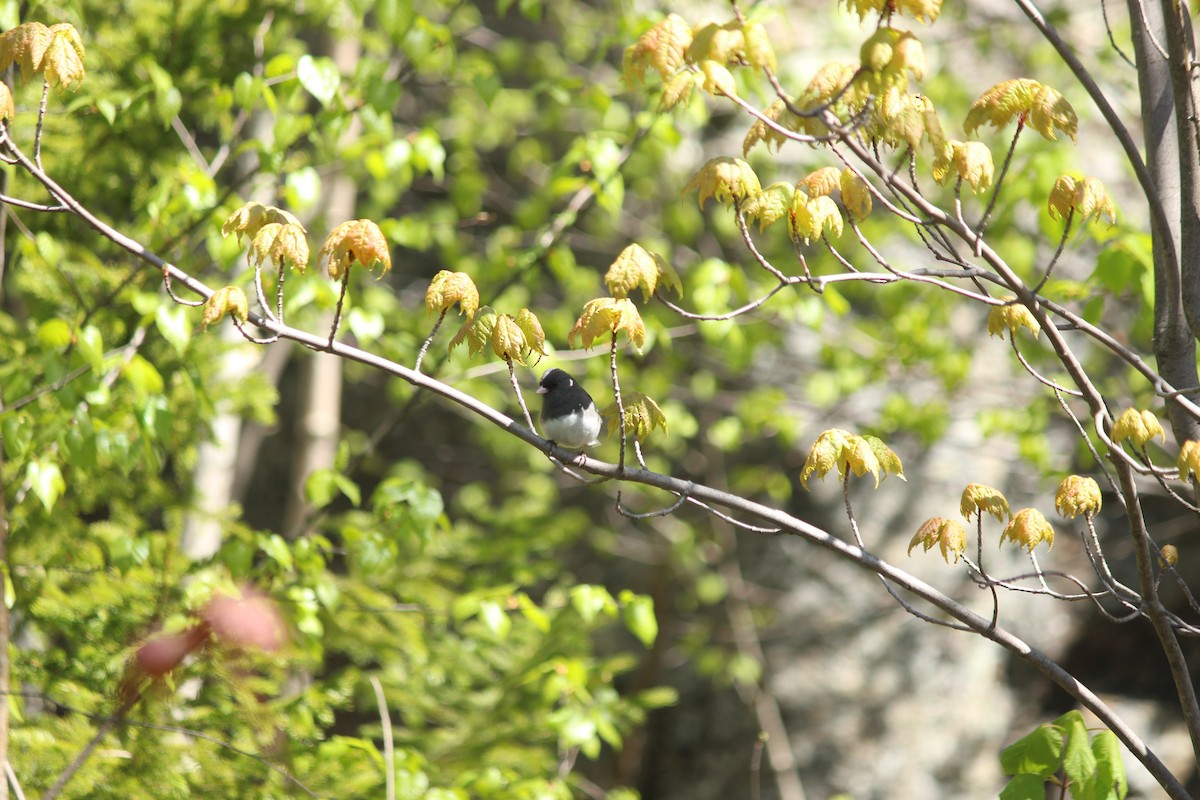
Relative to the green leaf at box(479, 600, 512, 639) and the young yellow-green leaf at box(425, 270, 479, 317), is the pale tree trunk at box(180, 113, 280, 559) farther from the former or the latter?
the young yellow-green leaf at box(425, 270, 479, 317)

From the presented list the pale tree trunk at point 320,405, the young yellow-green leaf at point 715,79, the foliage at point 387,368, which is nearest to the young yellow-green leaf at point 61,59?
the foliage at point 387,368

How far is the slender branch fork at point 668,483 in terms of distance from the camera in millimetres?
1648

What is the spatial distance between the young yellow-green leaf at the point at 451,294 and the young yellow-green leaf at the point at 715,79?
1.66ft

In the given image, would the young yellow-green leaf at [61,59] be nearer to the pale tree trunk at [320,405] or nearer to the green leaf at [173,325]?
the green leaf at [173,325]

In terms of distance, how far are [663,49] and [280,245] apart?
0.71 m

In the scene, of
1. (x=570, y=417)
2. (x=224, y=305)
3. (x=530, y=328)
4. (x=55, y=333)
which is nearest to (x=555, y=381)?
(x=570, y=417)

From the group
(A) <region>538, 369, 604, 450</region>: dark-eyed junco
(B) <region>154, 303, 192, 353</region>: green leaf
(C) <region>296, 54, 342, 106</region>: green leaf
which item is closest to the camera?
(A) <region>538, 369, 604, 450</region>: dark-eyed junco

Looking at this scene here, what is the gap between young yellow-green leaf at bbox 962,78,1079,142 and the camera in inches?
65.7

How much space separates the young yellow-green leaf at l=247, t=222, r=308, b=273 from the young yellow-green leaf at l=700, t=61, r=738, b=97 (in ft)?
2.34

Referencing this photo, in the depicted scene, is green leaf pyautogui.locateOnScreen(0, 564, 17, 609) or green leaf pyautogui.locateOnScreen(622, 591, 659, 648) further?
green leaf pyautogui.locateOnScreen(622, 591, 659, 648)

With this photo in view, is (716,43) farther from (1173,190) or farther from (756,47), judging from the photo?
(1173,190)

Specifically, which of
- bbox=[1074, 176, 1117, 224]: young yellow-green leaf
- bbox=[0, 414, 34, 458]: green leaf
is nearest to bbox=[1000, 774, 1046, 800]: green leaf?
bbox=[1074, 176, 1117, 224]: young yellow-green leaf

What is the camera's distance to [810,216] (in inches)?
69.2

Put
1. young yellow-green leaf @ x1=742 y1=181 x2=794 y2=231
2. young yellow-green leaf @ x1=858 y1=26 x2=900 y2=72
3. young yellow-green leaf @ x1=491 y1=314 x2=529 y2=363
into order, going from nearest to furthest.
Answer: young yellow-green leaf @ x1=858 y1=26 x2=900 y2=72 → young yellow-green leaf @ x1=491 y1=314 x2=529 y2=363 → young yellow-green leaf @ x1=742 y1=181 x2=794 y2=231
